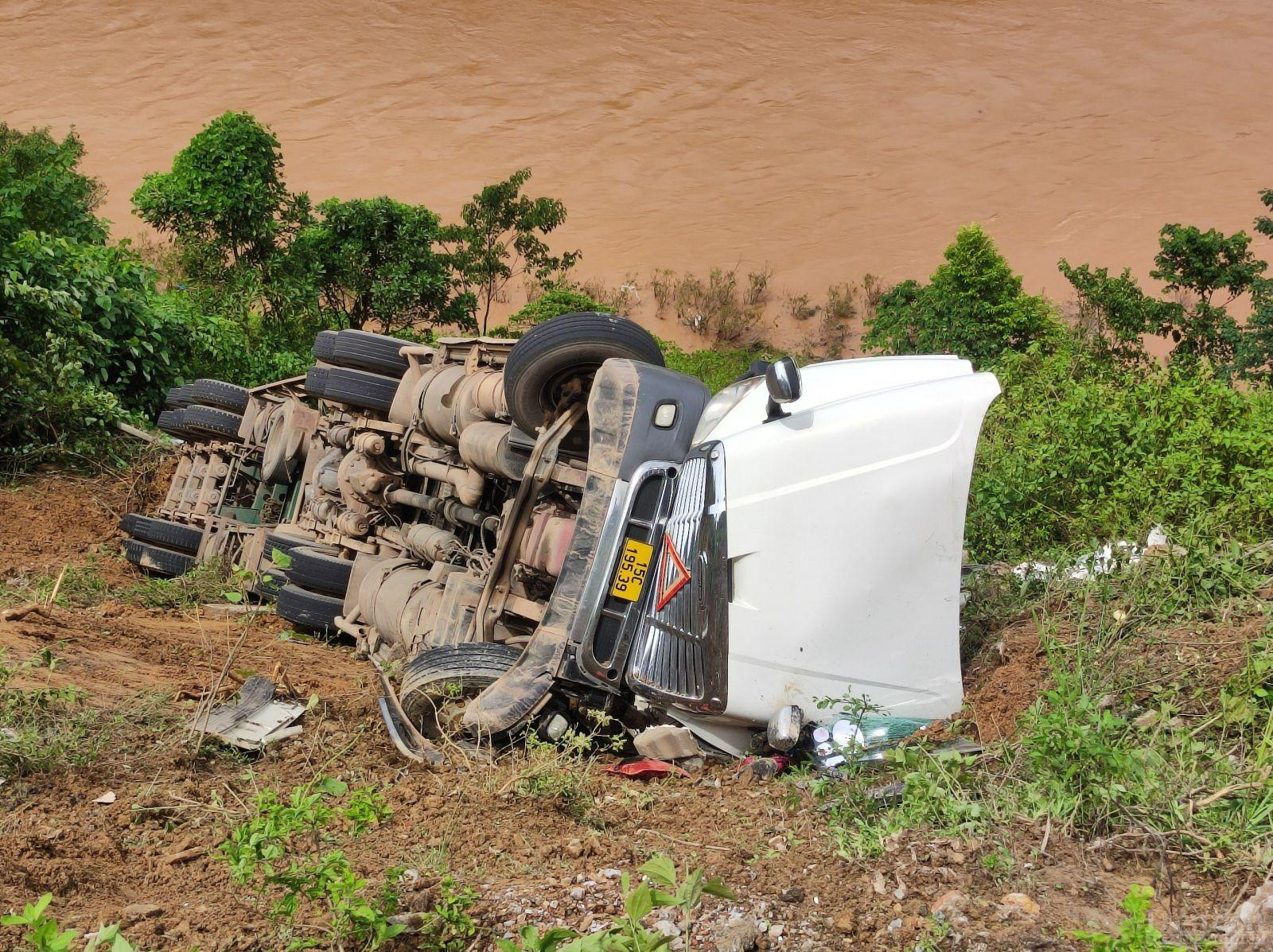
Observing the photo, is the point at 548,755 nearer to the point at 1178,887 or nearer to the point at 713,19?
the point at 1178,887

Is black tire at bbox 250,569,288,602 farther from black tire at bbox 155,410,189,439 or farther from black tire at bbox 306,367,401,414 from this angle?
black tire at bbox 155,410,189,439

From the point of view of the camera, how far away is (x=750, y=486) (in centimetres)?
416

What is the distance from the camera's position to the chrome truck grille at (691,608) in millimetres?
4086

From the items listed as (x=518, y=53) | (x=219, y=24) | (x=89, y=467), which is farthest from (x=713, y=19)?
(x=89, y=467)

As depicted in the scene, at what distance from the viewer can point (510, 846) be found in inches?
137

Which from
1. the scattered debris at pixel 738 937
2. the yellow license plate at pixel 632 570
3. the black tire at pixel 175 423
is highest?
the yellow license plate at pixel 632 570

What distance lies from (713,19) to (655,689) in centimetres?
4343

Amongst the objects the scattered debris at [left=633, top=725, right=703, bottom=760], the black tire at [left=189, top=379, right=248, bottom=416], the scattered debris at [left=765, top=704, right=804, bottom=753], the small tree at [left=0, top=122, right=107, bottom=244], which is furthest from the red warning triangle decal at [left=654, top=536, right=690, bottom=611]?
the small tree at [left=0, top=122, right=107, bottom=244]

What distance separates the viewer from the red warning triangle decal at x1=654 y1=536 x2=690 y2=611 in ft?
13.7

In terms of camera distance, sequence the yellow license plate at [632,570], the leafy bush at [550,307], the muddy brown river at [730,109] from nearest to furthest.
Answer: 1. the yellow license plate at [632,570]
2. the leafy bush at [550,307]
3. the muddy brown river at [730,109]

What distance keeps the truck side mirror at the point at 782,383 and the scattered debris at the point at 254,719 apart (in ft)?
7.13

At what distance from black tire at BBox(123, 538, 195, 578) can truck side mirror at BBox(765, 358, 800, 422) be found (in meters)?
5.51

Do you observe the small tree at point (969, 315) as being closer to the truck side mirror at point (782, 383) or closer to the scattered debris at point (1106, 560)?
the scattered debris at point (1106, 560)

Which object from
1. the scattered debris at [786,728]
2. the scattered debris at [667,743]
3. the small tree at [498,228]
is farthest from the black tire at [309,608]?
the small tree at [498,228]
